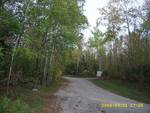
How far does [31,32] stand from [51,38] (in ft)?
13.9

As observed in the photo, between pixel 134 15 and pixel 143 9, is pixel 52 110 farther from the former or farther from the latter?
pixel 134 15

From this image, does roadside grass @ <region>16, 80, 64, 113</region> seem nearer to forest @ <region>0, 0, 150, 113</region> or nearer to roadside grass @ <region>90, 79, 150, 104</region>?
forest @ <region>0, 0, 150, 113</region>

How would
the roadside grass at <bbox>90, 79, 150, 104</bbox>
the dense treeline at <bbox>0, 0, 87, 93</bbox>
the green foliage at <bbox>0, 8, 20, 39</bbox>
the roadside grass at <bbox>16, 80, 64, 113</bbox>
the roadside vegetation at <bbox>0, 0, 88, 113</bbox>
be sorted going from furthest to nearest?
the roadside grass at <bbox>90, 79, 150, 104</bbox>, the dense treeline at <bbox>0, 0, 87, 93</bbox>, the roadside vegetation at <bbox>0, 0, 88, 113</bbox>, the green foliage at <bbox>0, 8, 20, 39</bbox>, the roadside grass at <bbox>16, 80, 64, 113</bbox>

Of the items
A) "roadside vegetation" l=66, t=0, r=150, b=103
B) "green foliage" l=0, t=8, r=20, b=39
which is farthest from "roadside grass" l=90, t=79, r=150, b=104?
"green foliage" l=0, t=8, r=20, b=39

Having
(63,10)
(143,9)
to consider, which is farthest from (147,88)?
(63,10)

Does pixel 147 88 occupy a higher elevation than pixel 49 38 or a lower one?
lower

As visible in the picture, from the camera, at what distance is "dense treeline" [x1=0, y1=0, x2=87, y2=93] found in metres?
13.4

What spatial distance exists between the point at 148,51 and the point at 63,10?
540 inches

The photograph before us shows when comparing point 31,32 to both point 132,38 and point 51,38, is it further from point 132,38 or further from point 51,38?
point 132,38

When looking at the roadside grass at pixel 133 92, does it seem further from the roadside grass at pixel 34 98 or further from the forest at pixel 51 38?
the roadside grass at pixel 34 98

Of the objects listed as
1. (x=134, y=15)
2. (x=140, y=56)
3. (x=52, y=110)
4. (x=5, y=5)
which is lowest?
(x=52, y=110)

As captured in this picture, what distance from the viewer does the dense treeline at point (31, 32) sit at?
13.4 m

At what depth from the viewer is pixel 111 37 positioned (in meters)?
32.6

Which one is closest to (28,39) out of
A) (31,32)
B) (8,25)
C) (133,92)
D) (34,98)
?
(31,32)
